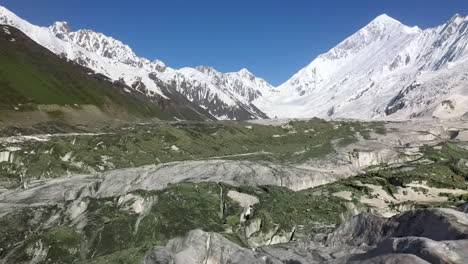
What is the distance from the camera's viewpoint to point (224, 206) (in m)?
45.8

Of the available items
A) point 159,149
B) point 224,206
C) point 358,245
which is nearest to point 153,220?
point 224,206

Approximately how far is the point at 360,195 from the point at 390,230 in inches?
1374

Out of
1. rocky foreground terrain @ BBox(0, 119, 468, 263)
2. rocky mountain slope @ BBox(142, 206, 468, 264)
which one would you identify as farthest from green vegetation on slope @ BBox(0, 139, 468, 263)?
rocky mountain slope @ BBox(142, 206, 468, 264)

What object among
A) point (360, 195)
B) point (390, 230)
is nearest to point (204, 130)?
point (360, 195)

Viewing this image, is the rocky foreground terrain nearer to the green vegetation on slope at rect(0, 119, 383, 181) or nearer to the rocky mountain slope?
the rocky mountain slope

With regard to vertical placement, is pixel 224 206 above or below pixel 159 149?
below

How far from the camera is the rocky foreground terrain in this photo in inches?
919

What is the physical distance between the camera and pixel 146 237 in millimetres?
40406


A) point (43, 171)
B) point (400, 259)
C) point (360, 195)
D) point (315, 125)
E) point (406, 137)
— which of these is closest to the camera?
point (400, 259)

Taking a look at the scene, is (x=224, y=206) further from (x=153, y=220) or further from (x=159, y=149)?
(x=159, y=149)

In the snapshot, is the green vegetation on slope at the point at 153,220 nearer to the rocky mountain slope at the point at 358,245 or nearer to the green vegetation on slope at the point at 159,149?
the rocky mountain slope at the point at 358,245

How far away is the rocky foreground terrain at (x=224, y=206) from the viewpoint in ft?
76.6

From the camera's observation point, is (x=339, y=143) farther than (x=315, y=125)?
No

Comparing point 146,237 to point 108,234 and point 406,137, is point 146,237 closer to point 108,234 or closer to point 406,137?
point 108,234
